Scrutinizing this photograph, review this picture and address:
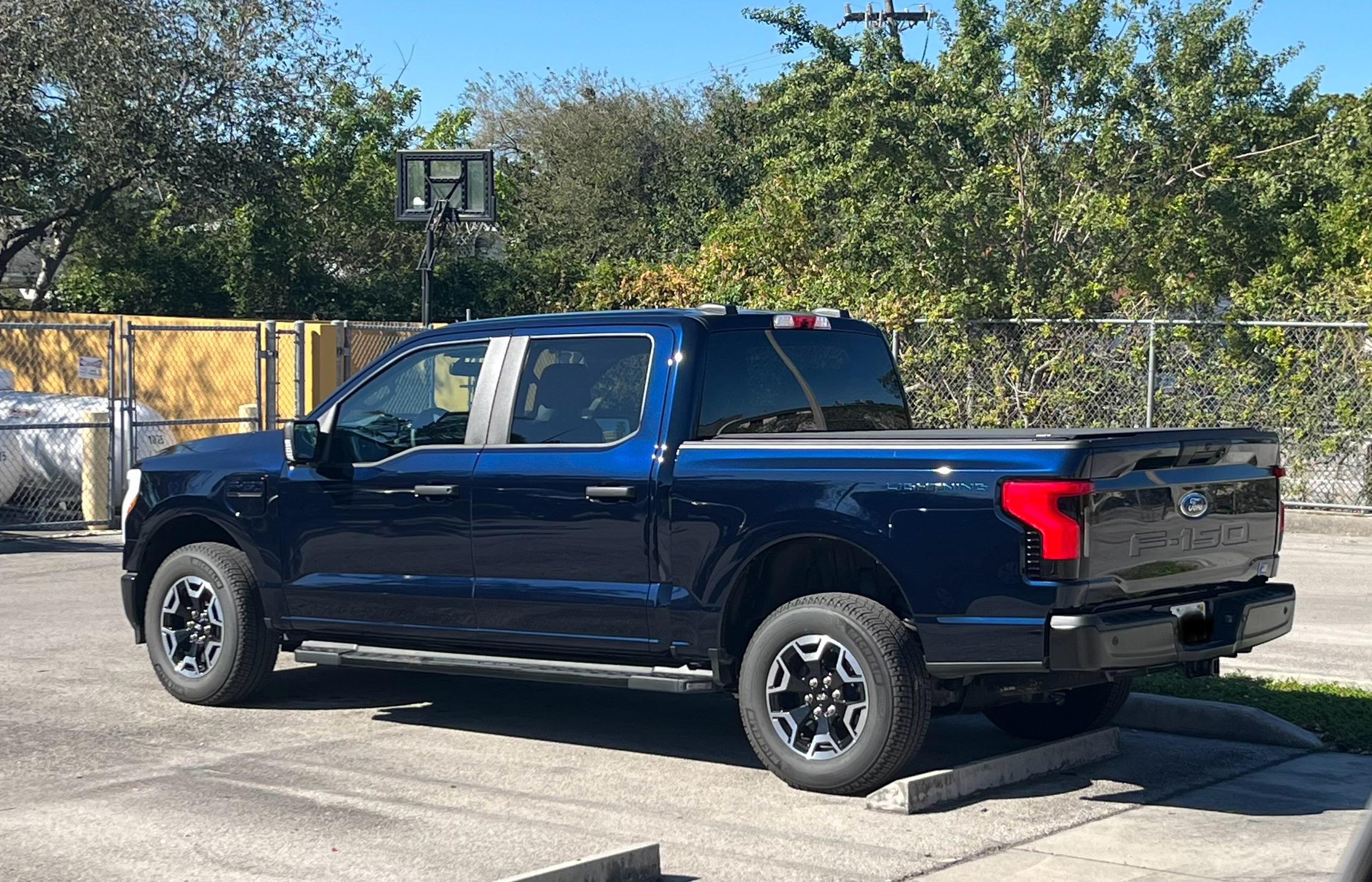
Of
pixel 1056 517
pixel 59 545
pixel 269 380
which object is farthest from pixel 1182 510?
pixel 269 380

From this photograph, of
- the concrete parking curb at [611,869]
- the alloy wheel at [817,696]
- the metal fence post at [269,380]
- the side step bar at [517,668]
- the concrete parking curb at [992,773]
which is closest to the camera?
the concrete parking curb at [611,869]

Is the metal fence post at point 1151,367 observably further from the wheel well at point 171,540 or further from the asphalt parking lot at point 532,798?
the wheel well at point 171,540

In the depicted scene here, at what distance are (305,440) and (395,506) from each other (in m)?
0.57

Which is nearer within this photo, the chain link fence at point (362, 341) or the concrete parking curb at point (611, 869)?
the concrete parking curb at point (611, 869)

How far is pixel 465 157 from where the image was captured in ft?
59.5

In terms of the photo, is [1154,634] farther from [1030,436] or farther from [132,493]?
[132,493]

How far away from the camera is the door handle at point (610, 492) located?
7.08 metres

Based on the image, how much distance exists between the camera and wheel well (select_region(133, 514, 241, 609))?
870cm

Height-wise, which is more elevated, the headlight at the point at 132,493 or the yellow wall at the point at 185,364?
the yellow wall at the point at 185,364

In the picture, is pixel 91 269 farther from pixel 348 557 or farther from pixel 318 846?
pixel 318 846

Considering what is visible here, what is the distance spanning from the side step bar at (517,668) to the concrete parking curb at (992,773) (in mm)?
961

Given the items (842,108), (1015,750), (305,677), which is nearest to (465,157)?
(842,108)

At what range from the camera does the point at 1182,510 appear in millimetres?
6469

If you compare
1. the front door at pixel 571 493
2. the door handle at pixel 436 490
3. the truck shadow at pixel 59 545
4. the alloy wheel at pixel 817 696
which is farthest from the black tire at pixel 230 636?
the truck shadow at pixel 59 545
